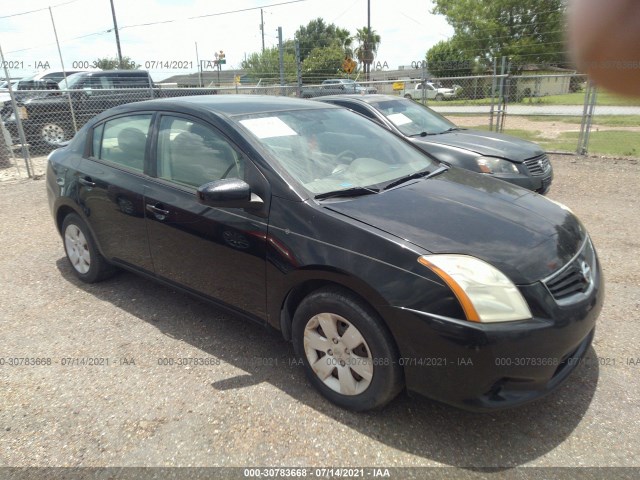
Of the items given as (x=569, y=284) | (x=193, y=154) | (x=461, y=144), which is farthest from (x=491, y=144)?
(x=193, y=154)

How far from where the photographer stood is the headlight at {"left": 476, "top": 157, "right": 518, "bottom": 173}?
5.83m

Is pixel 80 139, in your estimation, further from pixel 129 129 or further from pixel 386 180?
pixel 386 180

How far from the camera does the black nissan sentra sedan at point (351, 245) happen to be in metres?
2.16

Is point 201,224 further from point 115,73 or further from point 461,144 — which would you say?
Result: point 115,73

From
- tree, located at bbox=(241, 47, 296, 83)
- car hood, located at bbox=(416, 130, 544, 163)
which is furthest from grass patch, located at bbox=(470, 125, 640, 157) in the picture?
tree, located at bbox=(241, 47, 296, 83)

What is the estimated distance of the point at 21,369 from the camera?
306 cm

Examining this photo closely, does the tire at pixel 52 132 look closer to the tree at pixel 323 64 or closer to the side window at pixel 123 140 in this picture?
the side window at pixel 123 140

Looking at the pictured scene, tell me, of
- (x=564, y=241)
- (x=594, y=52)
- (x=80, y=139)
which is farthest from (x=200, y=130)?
(x=594, y=52)

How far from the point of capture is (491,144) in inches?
248

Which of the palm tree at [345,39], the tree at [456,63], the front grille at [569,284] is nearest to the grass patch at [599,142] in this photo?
the front grille at [569,284]

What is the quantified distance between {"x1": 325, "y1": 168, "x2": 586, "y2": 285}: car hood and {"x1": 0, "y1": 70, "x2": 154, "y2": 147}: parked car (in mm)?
9214

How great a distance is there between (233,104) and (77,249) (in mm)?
2060

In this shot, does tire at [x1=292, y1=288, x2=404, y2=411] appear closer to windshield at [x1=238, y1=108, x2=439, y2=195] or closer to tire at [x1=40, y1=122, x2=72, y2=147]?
windshield at [x1=238, y1=108, x2=439, y2=195]

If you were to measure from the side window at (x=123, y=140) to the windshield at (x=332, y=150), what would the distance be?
93 centimetres
